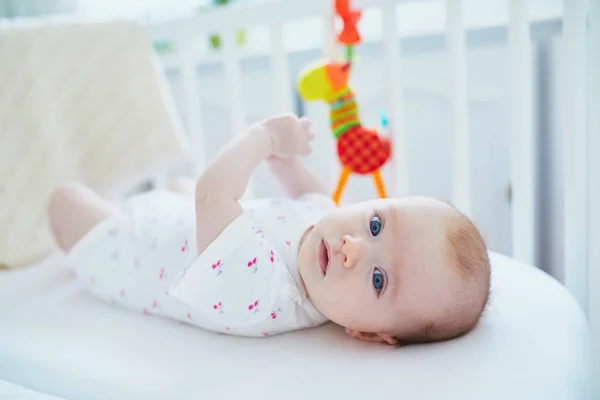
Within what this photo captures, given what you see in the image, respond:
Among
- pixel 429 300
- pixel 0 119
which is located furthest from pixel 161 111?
pixel 429 300

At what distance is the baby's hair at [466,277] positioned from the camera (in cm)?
69

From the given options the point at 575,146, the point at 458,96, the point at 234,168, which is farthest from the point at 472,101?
the point at 234,168

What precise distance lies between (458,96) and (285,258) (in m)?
0.41

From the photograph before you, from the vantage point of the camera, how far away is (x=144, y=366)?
74 cm

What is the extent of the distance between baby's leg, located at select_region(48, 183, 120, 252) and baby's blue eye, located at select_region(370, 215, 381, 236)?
1.66 ft

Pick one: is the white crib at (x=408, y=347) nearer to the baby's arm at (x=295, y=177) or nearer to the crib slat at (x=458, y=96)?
the crib slat at (x=458, y=96)

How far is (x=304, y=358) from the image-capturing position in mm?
732

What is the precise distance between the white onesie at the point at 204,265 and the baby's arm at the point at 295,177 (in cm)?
3

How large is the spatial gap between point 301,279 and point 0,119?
2.45 feet

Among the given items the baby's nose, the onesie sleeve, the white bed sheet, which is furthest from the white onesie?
the white bed sheet

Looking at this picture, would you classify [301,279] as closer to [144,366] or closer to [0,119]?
[144,366]

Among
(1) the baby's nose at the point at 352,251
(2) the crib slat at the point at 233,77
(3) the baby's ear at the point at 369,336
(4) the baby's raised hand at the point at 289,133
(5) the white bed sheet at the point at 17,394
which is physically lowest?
(3) the baby's ear at the point at 369,336

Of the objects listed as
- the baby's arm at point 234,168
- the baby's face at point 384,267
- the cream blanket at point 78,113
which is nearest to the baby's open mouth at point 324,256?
the baby's face at point 384,267

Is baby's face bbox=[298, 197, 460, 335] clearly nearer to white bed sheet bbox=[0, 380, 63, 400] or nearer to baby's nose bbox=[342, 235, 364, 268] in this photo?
baby's nose bbox=[342, 235, 364, 268]
